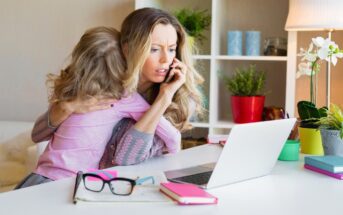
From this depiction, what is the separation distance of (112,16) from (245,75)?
1011 mm

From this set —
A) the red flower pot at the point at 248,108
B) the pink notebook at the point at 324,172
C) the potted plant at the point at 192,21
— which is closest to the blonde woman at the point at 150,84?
the pink notebook at the point at 324,172

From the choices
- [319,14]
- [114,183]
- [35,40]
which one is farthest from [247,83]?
[114,183]

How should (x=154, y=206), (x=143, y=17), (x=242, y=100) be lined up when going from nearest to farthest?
(x=154, y=206), (x=143, y=17), (x=242, y=100)

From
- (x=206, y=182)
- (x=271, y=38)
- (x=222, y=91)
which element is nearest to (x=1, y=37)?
(x=222, y=91)

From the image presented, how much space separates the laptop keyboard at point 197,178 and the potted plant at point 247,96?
146cm

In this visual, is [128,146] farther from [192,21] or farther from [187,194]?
[192,21]

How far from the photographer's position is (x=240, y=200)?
3.72 ft

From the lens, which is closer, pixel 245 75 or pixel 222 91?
pixel 245 75

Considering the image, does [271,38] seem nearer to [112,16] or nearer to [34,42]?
[112,16]

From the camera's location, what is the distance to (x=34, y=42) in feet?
11.4

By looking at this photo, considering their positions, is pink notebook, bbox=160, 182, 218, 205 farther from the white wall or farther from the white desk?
the white wall

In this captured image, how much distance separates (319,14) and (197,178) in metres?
1.34

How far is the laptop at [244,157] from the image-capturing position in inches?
47.7

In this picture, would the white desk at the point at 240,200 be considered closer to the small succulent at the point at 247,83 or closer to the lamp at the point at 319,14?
the lamp at the point at 319,14
